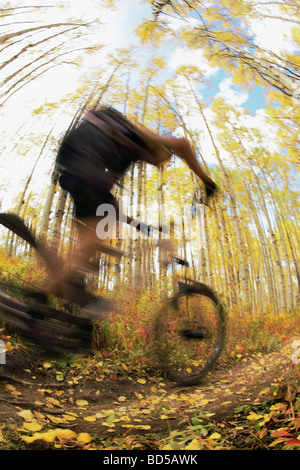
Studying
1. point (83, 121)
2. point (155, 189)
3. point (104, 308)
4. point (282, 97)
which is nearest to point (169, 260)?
point (155, 189)

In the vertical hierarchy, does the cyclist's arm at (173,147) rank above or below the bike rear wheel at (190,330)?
above

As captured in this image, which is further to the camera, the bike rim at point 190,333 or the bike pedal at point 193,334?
the bike rim at point 190,333

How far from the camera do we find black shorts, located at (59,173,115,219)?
0.78 meters

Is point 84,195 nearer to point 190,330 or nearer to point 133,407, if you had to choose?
point 190,330

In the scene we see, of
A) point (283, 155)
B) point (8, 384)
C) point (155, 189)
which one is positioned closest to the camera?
point (8, 384)

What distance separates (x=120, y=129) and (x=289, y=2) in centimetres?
138

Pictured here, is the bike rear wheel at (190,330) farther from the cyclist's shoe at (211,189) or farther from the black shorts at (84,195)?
the black shorts at (84,195)

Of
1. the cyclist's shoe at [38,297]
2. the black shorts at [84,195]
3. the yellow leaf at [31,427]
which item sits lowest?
the yellow leaf at [31,427]

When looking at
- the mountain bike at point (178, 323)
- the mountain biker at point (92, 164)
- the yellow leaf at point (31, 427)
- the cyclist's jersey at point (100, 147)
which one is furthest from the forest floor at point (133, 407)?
the cyclist's jersey at point (100, 147)

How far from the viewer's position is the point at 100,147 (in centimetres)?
78

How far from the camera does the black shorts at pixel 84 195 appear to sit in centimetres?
78

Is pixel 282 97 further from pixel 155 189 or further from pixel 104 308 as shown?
pixel 104 308

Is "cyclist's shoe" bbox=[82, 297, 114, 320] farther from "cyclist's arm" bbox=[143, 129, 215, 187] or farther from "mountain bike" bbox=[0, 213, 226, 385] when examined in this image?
"cyclist's arm" bbox=[143, 129, 215, 187]

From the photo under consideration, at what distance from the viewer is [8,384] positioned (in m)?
1.05
